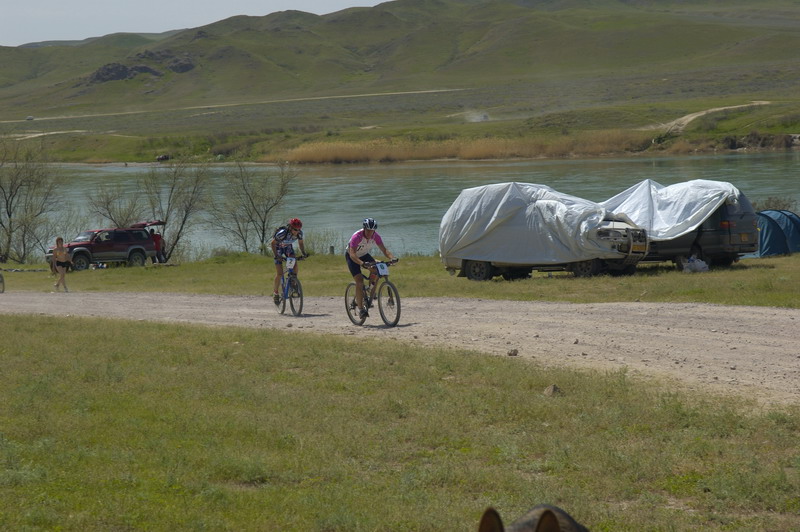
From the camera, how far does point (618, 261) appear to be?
2311 cm

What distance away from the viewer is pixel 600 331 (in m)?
13.6

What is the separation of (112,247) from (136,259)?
1.15 m

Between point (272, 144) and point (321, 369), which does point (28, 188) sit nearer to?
point (321, 369)

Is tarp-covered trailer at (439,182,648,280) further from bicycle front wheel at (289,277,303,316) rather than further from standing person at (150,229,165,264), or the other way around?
standing person at (150,229,165,264)

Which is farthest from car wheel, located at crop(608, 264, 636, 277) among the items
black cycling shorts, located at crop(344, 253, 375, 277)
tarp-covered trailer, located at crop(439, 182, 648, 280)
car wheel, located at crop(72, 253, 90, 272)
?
car wheel, located at crop(72, 253, 90, 272)

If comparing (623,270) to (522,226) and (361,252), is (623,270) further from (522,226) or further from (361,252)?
(361,252)

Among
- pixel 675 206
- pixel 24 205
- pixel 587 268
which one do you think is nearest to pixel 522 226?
pixel 587 268

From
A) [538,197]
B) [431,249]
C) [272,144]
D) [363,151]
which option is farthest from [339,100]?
[538,197]

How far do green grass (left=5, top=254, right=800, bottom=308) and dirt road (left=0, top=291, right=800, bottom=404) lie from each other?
1.83 metres

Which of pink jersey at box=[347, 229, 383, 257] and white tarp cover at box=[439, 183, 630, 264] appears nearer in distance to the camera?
pink jersey at box=[347, 229, 383, 257]

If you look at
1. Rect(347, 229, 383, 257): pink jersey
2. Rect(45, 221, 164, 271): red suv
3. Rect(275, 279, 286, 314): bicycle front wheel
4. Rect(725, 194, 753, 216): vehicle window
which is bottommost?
Rect(275, 279, 286, 314): bicycle front wheel

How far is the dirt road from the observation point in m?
10.3

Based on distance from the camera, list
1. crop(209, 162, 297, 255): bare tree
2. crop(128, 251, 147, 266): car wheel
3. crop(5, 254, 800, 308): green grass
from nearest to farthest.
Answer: crop(5, 254, 800, 308): green grass
crop(128, 251, 147, 266): car wheel
crop(209, 162, 297, 255): bare tree

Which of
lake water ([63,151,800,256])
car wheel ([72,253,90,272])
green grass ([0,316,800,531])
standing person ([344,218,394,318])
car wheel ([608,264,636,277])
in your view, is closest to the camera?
green grass ([0,316,800,531])
